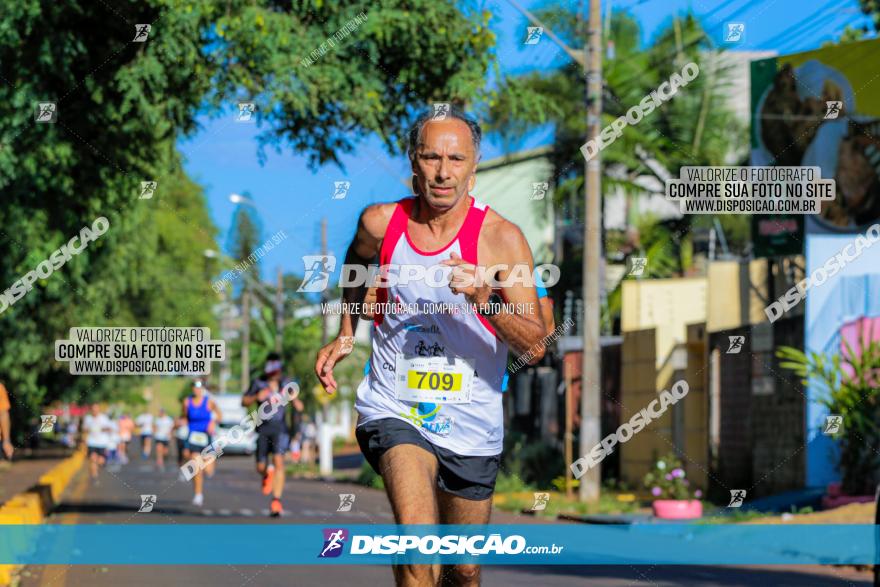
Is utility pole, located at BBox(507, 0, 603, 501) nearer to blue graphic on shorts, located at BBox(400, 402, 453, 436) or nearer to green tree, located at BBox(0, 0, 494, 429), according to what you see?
green tree, located at BBox(0, 0, 494, 429)

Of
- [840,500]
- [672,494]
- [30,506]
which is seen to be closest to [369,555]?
[30,506]

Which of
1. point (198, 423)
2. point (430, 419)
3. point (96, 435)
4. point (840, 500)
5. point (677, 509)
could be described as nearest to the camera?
point (430, 419)

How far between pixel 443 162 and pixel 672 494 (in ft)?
52.5

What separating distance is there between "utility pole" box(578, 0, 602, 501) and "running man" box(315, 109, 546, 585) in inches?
624

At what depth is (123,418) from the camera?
47.4 metres

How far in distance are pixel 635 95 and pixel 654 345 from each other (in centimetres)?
753

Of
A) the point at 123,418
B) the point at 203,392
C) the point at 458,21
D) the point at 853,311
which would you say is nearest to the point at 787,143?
the point at 853,311

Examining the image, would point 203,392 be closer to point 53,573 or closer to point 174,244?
point 53,573

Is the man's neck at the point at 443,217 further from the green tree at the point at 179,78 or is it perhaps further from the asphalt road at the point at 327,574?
the green tree at the point at 179,78

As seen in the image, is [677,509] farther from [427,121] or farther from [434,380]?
[427,121]

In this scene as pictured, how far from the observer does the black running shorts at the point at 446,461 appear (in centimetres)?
584

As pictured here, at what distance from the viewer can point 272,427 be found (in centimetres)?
1786

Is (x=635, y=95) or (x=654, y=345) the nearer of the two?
(x=654, y=345)

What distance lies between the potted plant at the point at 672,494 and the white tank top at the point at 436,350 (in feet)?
45.8
